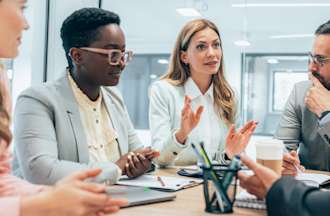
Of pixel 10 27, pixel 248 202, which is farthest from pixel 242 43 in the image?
pixel 10 27

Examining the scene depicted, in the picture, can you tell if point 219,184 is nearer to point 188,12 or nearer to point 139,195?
point 139,195

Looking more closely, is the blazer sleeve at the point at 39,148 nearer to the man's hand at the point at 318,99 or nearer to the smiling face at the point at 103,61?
the smiling face at the point at 103,61

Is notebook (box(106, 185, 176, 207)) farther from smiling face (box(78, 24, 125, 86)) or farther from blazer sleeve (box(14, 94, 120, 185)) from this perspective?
smiling face (box(78, 24, 125, 86))

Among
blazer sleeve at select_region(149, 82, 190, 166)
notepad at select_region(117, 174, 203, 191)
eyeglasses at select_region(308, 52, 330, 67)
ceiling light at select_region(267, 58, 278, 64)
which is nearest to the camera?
notepad at select_region(117, 174, 203, 191)

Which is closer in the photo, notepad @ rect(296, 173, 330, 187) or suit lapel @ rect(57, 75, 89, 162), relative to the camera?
notepad @ rect(296, 173, 330, 187)

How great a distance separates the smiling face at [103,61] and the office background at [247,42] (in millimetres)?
2431

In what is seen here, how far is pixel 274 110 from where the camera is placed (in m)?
5.51

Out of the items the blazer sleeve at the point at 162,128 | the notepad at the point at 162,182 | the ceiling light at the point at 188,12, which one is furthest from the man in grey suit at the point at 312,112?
the ceiling light at the point at 188,12

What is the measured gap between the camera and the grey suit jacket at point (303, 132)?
1952 millimetres

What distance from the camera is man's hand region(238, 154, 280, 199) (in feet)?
3.04

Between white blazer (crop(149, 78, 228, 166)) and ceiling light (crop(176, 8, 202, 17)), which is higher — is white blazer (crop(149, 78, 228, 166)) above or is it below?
below

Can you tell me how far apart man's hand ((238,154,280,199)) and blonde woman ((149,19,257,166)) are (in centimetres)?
79

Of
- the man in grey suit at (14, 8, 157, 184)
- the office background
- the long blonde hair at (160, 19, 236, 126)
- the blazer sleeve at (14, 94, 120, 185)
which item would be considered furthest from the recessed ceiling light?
the blazer sleeve at (14, 94, 120, 185)

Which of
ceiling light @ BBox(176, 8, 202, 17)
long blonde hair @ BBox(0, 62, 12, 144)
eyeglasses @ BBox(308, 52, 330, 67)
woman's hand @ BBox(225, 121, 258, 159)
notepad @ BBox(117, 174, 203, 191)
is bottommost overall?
notepad @ BBox(117, 174, 203, 191)
